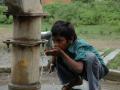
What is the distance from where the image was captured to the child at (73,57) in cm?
344

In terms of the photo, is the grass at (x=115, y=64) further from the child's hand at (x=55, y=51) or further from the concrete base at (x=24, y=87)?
the child's hand at (x=55, y=51)

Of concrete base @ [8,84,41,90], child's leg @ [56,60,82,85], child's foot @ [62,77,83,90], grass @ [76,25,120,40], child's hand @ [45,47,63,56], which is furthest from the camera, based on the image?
grass @ [76,25,120,40]

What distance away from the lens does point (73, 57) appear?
3.63 meters

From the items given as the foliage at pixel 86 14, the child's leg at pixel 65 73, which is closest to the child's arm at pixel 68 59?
the child's leg at pixel 65 73

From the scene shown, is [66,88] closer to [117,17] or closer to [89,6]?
[117,17]

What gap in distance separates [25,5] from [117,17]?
1524cm

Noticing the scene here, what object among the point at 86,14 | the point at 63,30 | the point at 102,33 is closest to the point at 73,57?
the point at 63,30

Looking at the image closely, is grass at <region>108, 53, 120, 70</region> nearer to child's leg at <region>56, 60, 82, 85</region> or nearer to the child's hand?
child's leg at <region>56, 60, 82, 85</region>

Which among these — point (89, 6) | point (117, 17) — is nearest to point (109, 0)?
point (89, 6)

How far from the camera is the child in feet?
11.3

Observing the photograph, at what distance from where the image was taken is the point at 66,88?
12.6 ft

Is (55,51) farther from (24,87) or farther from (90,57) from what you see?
(24,87)

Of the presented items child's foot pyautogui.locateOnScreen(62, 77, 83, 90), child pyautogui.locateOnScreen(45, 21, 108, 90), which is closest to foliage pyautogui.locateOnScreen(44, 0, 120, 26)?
child's foot pyautogui.locateOnScreen(62, 77, 83, 90)

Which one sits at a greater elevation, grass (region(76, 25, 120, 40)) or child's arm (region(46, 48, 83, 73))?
child's arm (region(46, 48, 83, 73))
